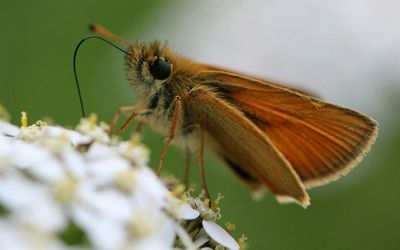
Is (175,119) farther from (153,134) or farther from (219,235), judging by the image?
(153,134)

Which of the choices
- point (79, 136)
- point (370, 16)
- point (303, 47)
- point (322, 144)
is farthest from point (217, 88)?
point (370, 16)

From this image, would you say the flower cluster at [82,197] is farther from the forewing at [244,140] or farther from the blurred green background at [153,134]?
the blurred green background at [153,134]

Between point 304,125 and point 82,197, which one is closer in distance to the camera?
point 82,197

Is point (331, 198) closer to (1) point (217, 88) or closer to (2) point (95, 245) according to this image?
(1) point (217, 88)

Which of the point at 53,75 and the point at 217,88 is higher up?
the point at 53,75

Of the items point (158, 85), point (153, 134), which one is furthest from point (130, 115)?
point (153, 134)

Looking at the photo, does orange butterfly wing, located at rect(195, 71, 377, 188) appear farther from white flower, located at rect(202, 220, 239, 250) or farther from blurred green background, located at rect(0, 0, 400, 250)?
blurred green background, located at rect(0, 0, 400, 250)

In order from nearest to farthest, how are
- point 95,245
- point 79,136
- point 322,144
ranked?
point 95,245, point 79,136, point 322,144
